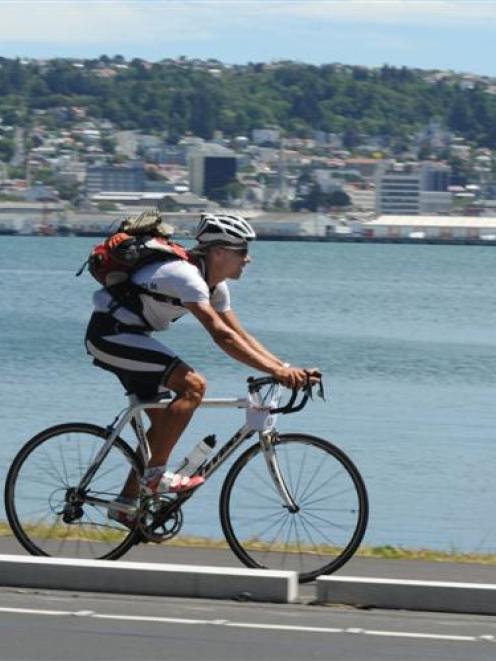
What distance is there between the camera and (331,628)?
23.3ft

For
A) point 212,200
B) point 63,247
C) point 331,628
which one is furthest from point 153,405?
point 212,200

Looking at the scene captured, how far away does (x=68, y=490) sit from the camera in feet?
28.0

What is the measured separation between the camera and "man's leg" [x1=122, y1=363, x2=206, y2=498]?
812 centimetres

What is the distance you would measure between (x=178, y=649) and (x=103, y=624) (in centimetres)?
50

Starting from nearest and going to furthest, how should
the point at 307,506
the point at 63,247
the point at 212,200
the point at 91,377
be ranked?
the point at 307,506, the point at 91,377, the point at 63,247, the point at 212,200

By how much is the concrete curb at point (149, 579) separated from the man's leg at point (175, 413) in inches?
21.1

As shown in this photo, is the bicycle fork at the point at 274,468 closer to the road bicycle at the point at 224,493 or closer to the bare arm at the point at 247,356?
the road bicycle at the point at 224,493

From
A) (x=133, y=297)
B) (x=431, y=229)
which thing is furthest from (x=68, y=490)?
(x=431, y=229)

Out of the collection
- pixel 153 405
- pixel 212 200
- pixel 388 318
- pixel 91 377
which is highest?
pixel 153 405

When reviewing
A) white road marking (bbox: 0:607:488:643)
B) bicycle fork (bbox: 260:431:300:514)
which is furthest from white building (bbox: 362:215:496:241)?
white road marking (bbox: 0:607:488:643)

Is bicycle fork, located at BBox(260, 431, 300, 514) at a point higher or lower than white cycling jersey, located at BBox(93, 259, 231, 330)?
lower

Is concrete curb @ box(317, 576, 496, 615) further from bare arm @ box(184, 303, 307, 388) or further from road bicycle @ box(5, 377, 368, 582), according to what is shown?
bare arm @ box(184, 303, 307, 388)

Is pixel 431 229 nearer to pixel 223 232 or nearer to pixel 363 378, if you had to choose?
pixel 363 378

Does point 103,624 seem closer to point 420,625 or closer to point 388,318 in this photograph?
point 420,625
